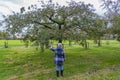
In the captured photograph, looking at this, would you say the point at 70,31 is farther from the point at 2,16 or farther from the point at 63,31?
the point at 2,16

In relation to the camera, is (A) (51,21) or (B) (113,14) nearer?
(B) (113,14)

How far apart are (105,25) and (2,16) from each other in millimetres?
8350

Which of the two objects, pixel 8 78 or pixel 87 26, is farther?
pixel 87 26

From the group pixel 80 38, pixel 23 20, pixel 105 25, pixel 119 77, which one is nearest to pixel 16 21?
pixel 23 20

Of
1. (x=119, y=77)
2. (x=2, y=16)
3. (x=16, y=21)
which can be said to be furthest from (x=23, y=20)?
(x=119, y=77)

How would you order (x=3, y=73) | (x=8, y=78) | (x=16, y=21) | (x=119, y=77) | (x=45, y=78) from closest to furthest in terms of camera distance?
(x=119, y=77) < (x=45, y=78) < (x=8, y=78) < (x=3, y=73) < (x=16, y=21)

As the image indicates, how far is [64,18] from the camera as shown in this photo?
2247 centimetres

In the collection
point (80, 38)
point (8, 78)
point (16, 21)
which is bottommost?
point (8, 78)

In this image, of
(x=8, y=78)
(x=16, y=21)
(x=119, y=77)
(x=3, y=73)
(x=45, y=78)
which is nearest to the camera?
(x=119, y=77)

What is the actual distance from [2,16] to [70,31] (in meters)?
5.69

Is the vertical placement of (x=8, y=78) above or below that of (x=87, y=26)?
below

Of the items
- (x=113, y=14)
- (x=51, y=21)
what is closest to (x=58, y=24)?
(x=51, y=21)

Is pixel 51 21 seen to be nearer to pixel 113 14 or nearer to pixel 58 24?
pixel 58 24

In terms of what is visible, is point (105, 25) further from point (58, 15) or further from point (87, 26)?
point (58, 15)
